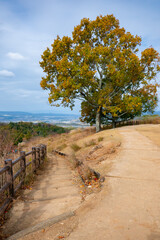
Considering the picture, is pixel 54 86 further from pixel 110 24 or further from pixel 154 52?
pixel 154 52

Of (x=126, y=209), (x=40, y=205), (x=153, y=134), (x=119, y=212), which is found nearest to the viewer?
(x=119, y=212)

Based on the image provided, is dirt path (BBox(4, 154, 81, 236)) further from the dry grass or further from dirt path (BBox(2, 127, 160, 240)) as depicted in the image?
the dry grass

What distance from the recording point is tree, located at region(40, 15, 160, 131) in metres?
15.6

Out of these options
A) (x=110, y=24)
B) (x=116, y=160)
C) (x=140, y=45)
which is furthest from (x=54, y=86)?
(x=116, y=160)

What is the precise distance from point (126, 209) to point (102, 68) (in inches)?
617

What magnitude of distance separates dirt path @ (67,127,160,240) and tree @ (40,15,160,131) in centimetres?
1026

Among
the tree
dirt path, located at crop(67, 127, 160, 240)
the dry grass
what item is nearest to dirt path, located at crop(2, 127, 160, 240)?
dirt path, located at crop(67, 127, 160, 240)

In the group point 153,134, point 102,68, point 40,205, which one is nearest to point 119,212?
point 40,205

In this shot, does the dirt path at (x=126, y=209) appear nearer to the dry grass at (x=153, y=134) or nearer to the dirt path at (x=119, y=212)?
the dirt path at (x=119, y=212)

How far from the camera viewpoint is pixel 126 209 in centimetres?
391

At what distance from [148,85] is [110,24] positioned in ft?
23.0

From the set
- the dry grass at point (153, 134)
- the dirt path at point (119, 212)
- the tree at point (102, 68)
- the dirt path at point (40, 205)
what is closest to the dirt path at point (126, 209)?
the dirt path at point (119, 212)

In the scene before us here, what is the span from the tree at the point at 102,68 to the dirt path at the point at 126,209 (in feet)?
33.7

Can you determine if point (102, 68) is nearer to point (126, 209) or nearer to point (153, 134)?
point (153, 134)
